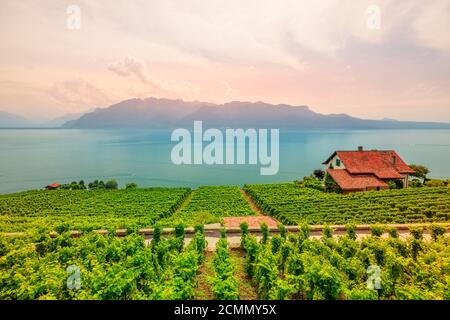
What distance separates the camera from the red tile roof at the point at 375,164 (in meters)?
33.8

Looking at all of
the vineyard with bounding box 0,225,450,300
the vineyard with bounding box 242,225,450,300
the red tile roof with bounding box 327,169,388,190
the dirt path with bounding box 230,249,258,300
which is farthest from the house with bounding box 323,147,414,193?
the dirt path with bounding box 230,249,258,300

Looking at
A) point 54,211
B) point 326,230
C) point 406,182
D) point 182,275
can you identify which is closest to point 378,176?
point 406,182

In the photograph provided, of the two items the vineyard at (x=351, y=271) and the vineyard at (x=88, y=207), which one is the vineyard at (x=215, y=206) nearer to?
the vineyard at (x=88, y=207)

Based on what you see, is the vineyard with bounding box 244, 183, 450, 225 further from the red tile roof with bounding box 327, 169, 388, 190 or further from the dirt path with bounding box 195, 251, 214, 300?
the dirt path with bounding box 195, 251, 214, 300

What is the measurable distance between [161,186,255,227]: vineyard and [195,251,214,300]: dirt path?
30.7 feet

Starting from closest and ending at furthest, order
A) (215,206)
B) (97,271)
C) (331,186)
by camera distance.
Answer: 1. (97,271)
2. (215,206)
3. (331,186)

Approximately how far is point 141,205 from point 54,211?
10193mm

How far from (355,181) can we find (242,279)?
91.1 feet

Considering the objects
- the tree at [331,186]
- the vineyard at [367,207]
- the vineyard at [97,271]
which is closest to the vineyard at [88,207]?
the vineyard at [367,207]

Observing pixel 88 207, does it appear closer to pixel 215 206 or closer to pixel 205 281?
pixel 215 206

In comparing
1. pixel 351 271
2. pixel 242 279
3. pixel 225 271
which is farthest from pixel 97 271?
pixel 351 271

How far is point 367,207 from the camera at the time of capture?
2286 centimetres

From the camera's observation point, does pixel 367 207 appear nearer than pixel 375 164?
Yes

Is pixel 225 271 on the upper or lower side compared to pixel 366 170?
lower
